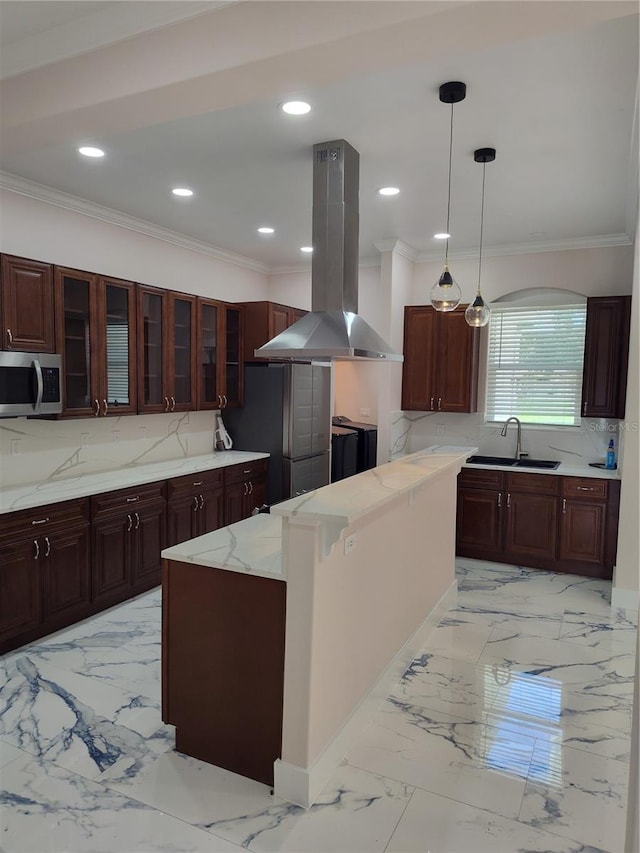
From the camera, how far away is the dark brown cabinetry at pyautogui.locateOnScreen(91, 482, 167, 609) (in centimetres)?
381

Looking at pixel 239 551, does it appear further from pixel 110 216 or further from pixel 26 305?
A: pixel 110 216

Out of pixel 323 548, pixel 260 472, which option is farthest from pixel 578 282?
pixel 323 548

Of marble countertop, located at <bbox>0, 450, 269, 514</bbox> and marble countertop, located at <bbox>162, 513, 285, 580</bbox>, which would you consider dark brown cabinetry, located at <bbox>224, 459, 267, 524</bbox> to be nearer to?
marble countertop, located at <bbox>0, 450, 269, 514</bbox>

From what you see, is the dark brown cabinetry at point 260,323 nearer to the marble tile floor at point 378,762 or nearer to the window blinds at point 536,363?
the window blinds at point 536,363

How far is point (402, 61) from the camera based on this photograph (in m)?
1.78

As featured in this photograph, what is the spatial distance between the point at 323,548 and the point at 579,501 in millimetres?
3322

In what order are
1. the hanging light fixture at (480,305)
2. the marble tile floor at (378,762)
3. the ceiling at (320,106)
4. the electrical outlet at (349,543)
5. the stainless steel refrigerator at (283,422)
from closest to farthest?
1. the ceiling at (320,106)
2. the marble tile floor at (378,762)
3. the electrical outlet at (349,543)
4. the hanging light fixture at (480,305)
5. the stainless steel refrigerator at (283,422)

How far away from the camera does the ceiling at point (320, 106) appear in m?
1.74

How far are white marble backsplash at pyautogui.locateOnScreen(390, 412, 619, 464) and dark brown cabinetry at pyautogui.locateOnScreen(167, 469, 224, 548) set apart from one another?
1.79m

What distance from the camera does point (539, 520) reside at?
4.93 meters

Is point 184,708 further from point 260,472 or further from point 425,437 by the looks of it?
point 425,437

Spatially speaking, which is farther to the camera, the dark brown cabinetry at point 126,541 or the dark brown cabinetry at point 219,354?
the dark brown cabinetry at point 219,354

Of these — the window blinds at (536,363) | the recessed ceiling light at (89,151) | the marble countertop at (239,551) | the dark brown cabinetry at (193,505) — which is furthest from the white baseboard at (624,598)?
the recessed ceiling light at (89,151)

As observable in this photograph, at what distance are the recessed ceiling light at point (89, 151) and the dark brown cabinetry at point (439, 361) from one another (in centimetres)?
320
